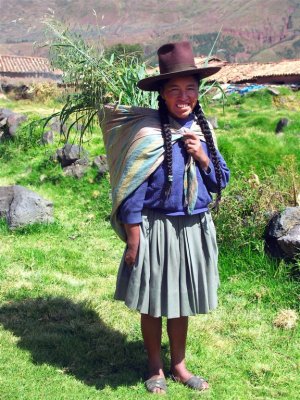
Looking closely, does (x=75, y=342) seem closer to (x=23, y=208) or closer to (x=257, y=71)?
(x=23, y=208)

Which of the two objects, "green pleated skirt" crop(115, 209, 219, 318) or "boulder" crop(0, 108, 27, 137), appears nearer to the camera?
"green pleated skirt" crop(115, 209, 219, 318)

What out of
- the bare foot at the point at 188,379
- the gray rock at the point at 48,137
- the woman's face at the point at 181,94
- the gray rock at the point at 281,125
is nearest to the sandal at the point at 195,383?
the bare foot at the point at 188,379

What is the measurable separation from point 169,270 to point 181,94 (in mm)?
967

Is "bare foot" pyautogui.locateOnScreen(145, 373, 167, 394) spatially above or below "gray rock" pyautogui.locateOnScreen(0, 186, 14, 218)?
below

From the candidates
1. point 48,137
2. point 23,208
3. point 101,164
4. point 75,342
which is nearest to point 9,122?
point 48,137

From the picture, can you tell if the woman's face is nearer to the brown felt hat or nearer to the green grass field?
the brown felt hat

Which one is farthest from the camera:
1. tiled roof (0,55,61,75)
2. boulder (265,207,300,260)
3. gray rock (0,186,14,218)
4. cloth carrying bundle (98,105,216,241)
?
tiled roof (0,55,61,75)

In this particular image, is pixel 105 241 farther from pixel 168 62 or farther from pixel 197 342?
pixel 168 62

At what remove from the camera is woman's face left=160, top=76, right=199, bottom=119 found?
10.6 feet

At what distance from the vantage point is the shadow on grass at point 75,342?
12.3 ft

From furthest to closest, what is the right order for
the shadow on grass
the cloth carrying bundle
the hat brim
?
the shadow on grass → the cloth carrying bundle → the hat brim

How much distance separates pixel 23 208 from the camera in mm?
6953

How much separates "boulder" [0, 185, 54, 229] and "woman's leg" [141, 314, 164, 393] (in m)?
3.62

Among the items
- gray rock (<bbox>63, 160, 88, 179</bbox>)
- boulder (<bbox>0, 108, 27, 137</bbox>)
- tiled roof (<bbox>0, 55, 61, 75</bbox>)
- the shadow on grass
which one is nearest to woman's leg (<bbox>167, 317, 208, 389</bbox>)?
the shadow on grass
